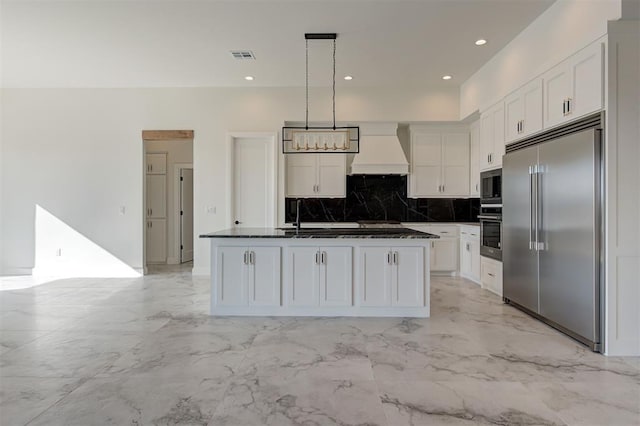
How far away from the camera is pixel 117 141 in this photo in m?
5.89

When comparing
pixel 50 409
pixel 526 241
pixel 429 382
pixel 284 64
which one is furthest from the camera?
pixel 284 64

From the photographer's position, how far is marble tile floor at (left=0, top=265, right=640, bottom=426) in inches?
75.7

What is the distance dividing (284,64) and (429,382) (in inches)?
167

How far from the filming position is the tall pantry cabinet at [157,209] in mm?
7258

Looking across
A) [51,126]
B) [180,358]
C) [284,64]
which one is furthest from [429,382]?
[51,126]

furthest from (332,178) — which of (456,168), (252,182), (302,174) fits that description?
(456,168)

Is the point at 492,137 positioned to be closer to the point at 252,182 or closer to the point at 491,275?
the point at 491,275

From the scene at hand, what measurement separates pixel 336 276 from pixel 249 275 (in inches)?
34.8

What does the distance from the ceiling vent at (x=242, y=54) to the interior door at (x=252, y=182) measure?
1.51m

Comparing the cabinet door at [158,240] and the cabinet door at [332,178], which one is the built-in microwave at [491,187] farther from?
the cabinet door at [158,240]

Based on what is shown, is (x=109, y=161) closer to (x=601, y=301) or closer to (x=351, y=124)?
(x=351, y=124)

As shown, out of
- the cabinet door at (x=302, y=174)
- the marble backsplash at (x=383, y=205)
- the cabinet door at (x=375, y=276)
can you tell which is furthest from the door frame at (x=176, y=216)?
the cabinet door at (x=375, y=276)

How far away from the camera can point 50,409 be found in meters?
1.97

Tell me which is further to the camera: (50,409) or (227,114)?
(227,114)
